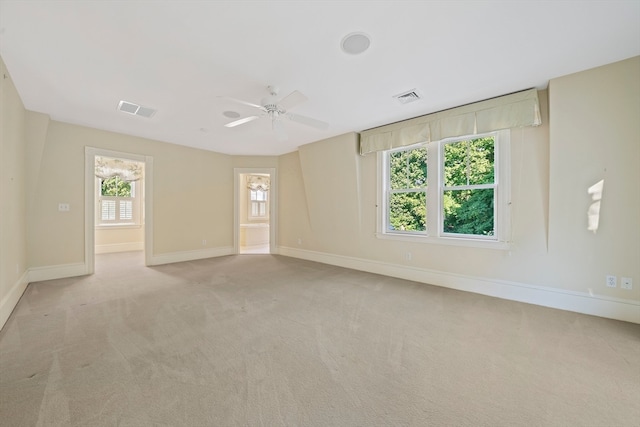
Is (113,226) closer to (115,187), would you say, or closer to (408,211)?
(115,187)

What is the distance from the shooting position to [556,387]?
5.32 ft

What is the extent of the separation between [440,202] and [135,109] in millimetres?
4637

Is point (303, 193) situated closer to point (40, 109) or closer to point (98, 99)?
point (98, 99)

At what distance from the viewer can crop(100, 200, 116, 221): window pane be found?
692 cm

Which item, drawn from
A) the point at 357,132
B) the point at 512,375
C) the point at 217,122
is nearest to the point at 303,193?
the point at 357,132

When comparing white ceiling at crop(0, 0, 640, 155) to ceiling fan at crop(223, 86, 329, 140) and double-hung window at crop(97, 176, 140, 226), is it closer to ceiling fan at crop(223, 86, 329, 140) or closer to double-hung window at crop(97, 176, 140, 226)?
ceiling fan at crop(223, 86, 329, 140)

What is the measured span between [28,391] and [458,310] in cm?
365

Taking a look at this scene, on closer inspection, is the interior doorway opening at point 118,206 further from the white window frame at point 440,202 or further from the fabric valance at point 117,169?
the white window frame at point 440,202

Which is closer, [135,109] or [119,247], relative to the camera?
[135,109]

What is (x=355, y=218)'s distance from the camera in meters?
4.76

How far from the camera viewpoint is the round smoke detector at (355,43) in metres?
2.06

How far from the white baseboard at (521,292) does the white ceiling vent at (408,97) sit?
8.21 ft

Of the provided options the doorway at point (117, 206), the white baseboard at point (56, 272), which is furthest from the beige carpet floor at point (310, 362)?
the doorway at point (117, 206)

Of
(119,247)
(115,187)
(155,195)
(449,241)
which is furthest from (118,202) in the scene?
(449,241)
